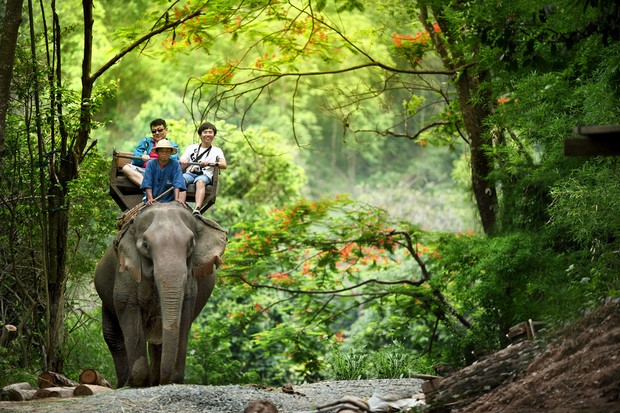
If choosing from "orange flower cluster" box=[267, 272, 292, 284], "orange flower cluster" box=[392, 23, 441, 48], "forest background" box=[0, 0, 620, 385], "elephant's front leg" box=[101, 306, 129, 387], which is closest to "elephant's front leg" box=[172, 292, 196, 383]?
"forest background" box=[0, 0, 620, 385]

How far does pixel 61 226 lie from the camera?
1415 centimetres

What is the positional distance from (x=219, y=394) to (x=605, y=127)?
453 cm

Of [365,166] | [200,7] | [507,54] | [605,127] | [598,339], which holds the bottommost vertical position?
[598,339]

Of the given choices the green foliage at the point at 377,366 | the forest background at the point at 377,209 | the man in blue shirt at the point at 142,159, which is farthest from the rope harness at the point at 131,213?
the green foliage at the point at 377,366

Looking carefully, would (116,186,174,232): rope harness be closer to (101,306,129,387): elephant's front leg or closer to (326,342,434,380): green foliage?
(101,306,129,387): elephant's front leg

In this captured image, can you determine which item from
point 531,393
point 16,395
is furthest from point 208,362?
point 531,393

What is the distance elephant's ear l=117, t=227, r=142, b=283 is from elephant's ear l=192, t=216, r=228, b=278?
633mm

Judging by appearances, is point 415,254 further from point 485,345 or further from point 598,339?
point 598,339

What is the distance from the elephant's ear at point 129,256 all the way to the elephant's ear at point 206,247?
0.63 metres

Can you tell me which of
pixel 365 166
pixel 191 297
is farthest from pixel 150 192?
pixel 365 166

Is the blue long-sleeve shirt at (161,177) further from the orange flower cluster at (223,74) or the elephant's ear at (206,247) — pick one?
the orange flower cluster at (223,74)

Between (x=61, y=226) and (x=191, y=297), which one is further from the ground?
(x=61, y=226)

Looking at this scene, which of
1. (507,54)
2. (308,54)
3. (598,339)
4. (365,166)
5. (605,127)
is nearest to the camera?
(605,127)

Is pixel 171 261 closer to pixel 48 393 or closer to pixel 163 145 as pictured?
pixel 163 145
